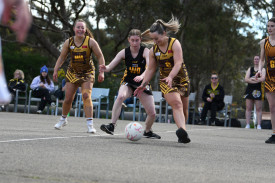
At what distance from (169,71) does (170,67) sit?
60 mm

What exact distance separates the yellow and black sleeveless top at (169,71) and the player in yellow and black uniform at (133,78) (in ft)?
3.21

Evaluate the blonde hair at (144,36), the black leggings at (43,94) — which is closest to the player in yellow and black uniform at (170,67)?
the blonde hair at (144,36)

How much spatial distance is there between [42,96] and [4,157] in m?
16.0

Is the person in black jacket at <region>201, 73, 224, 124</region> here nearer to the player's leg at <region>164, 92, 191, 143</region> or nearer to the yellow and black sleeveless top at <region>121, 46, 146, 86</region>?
the yellow and black sleeveless top at <region>121, 46, 146, 86</region>

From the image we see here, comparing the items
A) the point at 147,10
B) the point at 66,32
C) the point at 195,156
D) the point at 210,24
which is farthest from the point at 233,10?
the point at 195,156

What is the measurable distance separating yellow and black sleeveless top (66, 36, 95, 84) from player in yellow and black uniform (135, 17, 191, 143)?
1756 mm

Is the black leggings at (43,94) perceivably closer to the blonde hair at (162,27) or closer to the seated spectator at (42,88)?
the seated spectator at (42,88)

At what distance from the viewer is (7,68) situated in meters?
27.3

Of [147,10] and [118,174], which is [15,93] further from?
[118,174]

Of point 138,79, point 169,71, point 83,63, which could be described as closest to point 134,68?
point 138,79

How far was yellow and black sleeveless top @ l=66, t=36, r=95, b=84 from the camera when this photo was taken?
995 centimetres

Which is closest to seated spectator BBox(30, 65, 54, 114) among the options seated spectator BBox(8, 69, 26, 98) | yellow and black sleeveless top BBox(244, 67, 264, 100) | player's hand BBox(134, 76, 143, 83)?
seated spectator BBox(8, 69, 26, 98)

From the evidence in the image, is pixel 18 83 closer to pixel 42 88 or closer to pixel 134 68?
pixel 42 88

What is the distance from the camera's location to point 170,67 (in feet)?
27.3
